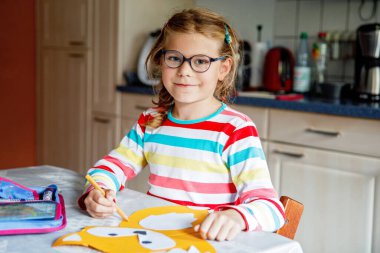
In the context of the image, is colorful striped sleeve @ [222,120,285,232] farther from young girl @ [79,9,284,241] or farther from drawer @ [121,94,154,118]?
drawer @ [121,94,154,118]

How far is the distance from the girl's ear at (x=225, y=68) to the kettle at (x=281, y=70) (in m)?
1.43

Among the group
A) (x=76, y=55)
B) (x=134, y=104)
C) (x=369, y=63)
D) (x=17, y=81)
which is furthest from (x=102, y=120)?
(x=369, y=63)

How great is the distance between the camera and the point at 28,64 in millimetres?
3504

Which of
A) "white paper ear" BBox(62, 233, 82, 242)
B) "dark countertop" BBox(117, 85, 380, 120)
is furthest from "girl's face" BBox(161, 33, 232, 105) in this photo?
"dark countertop" BBox(117, 85, 380, 120)

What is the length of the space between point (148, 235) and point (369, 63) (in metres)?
1.73

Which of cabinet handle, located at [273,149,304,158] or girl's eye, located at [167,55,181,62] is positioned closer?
girl's eye, located at [167,55,181,62]

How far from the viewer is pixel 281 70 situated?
271cm

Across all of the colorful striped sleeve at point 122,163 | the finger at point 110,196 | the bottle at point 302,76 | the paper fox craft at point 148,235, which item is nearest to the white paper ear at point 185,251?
the paper fox craft at point 148,235

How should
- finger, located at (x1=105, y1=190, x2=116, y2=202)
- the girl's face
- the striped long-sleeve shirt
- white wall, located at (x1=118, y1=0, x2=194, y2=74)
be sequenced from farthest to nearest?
white wall, located at (x1=118, y1=0, x2=194, y2=74)
the girl's face
the striped long-sleeve shirt
finger, located at (x1=105, y1=190, x2=116, y2=202)

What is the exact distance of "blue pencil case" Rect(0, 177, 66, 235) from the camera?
0.81 m

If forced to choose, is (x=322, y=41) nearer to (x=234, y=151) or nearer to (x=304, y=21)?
(x=304, y=21)

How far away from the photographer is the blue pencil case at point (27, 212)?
0.81 m

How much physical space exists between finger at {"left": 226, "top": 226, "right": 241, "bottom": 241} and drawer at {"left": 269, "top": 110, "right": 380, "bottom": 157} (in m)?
1.27

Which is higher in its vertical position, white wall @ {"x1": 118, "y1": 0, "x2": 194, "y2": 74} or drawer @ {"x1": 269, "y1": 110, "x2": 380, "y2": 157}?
white wall @ {"x1": 118, "y1": 0, "x2": 194, "y2": 74}
